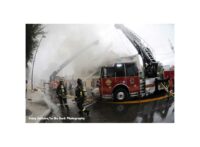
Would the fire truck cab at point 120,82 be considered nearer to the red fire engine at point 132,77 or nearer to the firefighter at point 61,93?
the red fire engine at point 132,77

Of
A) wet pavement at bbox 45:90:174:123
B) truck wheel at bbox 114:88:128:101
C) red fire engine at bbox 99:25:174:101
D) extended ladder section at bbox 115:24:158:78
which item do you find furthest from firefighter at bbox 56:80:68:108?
extended ladder section at bbox 115:24:158:78

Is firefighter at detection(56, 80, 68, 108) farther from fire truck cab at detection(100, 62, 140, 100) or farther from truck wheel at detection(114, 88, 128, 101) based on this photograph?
truck wheel at detection(114, 88, 128, 101)

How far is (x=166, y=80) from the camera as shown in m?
3.32

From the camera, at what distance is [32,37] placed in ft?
10.7

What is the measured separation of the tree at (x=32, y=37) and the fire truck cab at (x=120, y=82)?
855mm

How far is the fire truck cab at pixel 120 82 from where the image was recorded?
331 cm

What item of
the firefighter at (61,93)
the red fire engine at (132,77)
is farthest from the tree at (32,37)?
the red fire engine at (132,77)

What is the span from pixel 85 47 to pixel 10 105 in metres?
1.07

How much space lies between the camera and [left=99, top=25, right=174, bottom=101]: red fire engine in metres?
3.30

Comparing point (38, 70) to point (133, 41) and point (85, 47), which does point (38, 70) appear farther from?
point (133, 41)

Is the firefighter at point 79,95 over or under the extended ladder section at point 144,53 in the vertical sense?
under

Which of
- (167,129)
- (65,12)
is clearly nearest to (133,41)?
(65,12)

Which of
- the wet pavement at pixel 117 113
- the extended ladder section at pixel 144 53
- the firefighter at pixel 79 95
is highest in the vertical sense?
the extended ladder section at pixel 144 53

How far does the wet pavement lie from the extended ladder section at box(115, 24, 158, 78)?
364 millimetres
